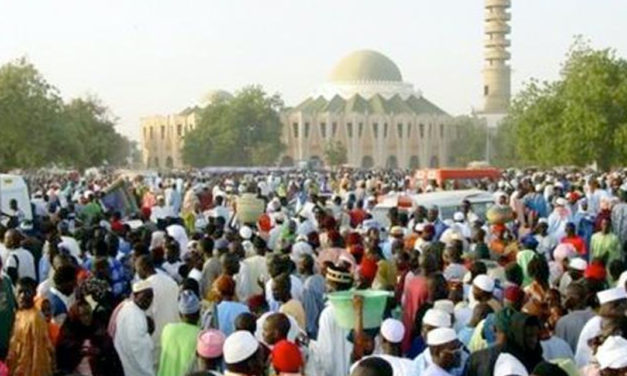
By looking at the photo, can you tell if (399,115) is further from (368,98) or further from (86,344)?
(86,344)

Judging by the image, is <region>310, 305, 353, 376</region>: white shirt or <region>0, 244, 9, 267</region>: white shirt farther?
<region>0, 244, 9, 267</region>: white shirt

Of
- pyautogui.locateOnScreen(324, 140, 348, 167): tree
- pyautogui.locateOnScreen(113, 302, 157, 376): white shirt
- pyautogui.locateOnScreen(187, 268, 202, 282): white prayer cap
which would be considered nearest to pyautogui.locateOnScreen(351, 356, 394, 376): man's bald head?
pyautogui.locateOnScreen(113, 302, 157, 376): white shirt

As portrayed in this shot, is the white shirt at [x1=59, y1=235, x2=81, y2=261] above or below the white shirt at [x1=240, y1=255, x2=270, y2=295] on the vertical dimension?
above

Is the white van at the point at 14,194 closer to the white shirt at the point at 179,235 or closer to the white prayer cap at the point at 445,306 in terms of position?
the white shirt at the point at 179,235

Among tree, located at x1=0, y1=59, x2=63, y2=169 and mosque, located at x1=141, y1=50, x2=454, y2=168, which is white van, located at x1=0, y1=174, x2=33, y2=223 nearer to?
tree, located at x1=0, y1=59, x2=63, y2=169

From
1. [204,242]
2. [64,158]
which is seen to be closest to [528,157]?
[64,158]

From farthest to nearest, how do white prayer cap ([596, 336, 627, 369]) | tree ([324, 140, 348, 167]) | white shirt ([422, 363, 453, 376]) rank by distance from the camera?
tree ([324, 140, 348, 167]), white shirt ([422, 363, 453, 376]), white prayer cap ([596, 336, 627, 369])

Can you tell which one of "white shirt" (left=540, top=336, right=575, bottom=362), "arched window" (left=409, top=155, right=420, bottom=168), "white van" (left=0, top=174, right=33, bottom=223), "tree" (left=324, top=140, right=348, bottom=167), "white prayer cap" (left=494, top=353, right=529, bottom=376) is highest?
"white van" (left=0, top=174, right=33, bottom=223)

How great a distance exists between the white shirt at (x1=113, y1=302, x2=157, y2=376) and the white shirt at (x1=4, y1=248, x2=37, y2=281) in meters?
3.11

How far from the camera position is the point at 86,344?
7191 millimetres

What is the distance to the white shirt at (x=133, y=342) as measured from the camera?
7.73m

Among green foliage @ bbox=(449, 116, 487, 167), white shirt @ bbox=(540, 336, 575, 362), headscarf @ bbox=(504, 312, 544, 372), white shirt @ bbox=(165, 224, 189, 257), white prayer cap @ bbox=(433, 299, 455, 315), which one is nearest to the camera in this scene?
headscarf @ bbox=(504, 312, 544, 372)

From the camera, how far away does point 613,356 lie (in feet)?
17.1

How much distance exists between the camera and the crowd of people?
610cm
